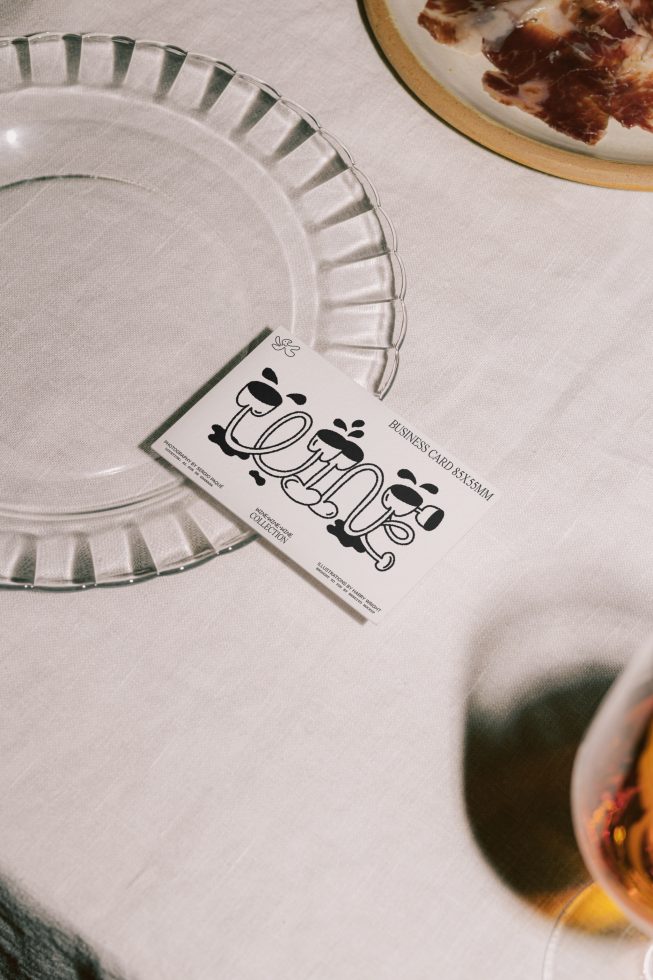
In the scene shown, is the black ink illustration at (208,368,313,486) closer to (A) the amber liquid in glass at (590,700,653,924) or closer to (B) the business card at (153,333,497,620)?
(B) the business card at (153,333,497,620)

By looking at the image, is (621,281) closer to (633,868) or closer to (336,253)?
(336,253)

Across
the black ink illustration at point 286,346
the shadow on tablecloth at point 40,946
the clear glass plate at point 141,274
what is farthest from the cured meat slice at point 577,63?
the shadow on tablecloth at point 40,946

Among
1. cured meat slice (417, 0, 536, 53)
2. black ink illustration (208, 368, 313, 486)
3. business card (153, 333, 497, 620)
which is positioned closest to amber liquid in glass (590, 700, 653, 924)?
business card (153, 333, 497, 620)

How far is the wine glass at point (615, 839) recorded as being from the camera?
1.41 ft

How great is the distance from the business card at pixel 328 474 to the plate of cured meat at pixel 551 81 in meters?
0.25

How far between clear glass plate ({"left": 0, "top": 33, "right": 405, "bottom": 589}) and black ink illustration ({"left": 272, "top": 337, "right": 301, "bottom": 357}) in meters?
0.02

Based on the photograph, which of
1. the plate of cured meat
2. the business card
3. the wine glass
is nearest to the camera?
the wine glass

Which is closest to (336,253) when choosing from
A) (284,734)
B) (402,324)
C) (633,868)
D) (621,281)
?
(402,324)

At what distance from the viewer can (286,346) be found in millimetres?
625

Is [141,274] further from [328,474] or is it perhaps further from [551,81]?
[551,81]

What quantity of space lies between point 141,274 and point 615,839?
49 centimetres

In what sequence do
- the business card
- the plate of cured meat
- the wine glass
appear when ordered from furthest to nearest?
the plate of cured meat < the business card < the wine glass

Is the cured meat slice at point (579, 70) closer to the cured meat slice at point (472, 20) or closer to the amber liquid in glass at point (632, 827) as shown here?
the cured meat slice at point (472, 20)

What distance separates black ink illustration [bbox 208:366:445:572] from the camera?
0.58 metres
